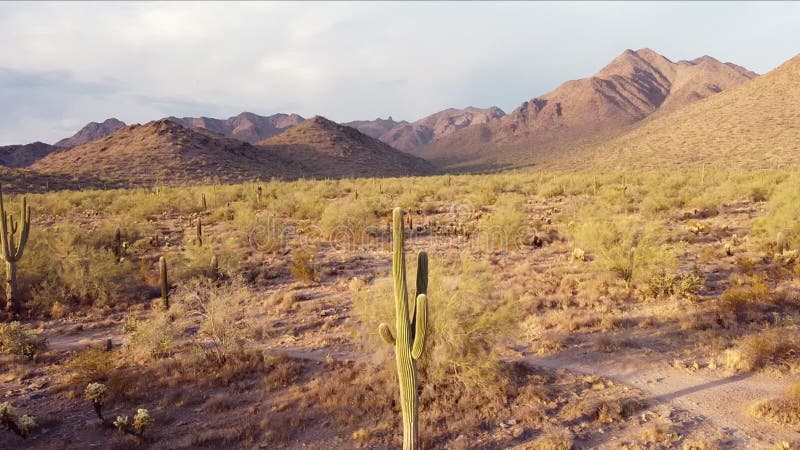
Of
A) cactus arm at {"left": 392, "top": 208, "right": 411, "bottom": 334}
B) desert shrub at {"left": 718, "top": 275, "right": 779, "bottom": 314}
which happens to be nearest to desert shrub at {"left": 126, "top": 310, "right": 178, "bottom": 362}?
cactus arm at {"left": 392, "top": 208, "right": 411, "bottom": 334}

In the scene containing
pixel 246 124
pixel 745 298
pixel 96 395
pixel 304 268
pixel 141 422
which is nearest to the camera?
pixel 141 422

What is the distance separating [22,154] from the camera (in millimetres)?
76688

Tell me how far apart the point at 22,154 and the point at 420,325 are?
9481 centimetres

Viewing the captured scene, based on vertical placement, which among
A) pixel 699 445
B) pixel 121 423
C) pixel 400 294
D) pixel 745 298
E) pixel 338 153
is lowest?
pixel 699 445

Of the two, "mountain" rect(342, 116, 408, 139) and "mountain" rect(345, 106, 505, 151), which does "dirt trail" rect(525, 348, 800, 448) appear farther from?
"mountain" rect(342, 116, 408, 139)

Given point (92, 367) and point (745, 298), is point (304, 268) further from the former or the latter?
point (745, 298)

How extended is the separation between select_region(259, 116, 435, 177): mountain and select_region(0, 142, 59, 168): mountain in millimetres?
36693

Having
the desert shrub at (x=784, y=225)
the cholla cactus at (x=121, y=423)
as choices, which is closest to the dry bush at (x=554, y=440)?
the cholla cactus at (x=121, y=423)

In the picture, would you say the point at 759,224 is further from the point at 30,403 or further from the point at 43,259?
the point at 43,259

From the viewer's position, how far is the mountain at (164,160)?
160 feet

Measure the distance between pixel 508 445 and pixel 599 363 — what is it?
120 inches

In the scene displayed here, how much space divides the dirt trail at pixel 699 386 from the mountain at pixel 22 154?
89429 mm

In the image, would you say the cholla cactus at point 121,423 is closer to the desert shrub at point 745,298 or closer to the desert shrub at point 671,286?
the desert shrub at point 671,286

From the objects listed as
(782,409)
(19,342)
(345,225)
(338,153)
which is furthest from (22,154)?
(782,409)
